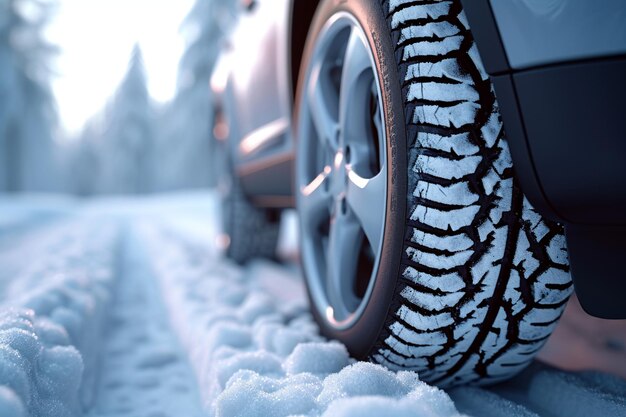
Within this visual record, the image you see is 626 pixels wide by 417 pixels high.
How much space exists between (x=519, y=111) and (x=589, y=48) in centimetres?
14

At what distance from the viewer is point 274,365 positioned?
1.29 meters

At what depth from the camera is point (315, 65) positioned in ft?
5.16

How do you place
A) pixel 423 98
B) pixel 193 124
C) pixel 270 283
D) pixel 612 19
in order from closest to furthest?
pixel 612 19
pixel 423 98
pixel 270 283
pixel 193 124

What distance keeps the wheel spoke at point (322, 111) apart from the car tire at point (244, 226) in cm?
177

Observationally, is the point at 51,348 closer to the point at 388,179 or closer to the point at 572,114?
the point at 388,179

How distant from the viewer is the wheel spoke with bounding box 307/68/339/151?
147cm

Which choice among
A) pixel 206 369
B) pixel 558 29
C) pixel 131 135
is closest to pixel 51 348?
pixel 206 369

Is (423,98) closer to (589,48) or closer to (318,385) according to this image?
(589,48)

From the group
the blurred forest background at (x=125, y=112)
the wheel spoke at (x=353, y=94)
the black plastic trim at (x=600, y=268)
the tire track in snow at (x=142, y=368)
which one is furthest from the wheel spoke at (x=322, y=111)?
the blurred forest background at (x=125, y=112)

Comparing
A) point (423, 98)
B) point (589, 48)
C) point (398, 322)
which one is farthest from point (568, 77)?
point (398, 322)

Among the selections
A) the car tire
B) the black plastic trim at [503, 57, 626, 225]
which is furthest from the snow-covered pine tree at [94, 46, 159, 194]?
the black plastic trim at [503, 57, 626, 225]

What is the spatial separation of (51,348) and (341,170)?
851mm

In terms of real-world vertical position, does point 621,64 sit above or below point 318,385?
above

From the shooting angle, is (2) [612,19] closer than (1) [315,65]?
Yes
